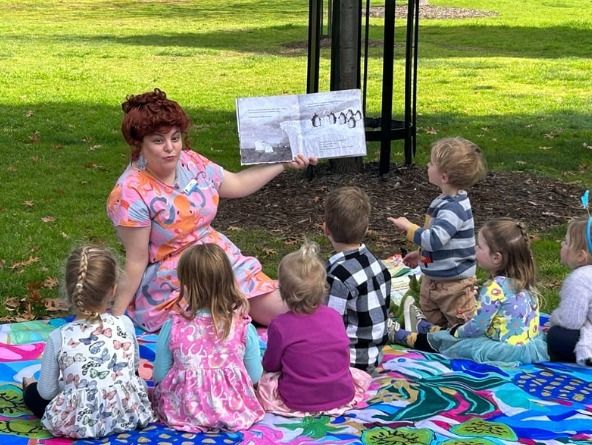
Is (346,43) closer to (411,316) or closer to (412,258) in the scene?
(412,258)

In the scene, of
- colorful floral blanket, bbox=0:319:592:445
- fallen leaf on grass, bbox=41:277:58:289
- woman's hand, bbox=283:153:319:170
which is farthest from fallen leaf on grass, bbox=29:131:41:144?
woman's hand, bbox=283:153:319:170

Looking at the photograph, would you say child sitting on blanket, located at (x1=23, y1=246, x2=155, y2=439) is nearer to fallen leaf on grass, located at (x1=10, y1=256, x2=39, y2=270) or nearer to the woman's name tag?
the woman's name tag

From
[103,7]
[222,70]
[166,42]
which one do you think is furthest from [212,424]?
[103,7]

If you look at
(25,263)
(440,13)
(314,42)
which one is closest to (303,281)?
(25,263)

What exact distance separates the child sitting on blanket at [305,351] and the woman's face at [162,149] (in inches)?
44.9

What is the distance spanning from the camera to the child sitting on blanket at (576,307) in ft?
16.3

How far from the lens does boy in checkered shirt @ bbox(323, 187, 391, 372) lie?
4629mm

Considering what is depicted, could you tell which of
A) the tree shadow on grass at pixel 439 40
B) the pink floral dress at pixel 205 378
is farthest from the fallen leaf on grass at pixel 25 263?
the tree shadow on grass at pixel 439 40

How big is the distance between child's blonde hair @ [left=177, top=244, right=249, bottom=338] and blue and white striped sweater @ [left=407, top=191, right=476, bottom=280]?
1.43 meters

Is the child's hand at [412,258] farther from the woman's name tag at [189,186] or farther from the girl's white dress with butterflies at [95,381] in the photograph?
the girl's white dress with butterflies at [95,381]

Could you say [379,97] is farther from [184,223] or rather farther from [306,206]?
[184,223]

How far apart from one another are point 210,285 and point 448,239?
5.58 feet

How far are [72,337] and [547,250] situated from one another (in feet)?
14.2

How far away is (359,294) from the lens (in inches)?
183
